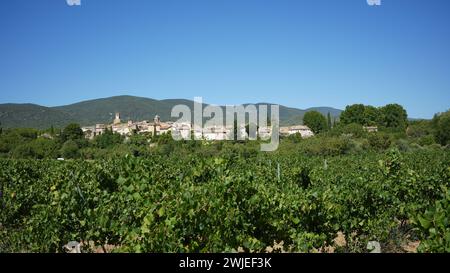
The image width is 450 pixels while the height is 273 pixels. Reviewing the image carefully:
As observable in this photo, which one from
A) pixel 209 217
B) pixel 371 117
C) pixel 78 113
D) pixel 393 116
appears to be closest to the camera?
pixel 209 217

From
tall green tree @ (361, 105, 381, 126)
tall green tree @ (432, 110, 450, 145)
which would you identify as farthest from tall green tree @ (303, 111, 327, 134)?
tall green tree @ (432, 110, 450, 145)

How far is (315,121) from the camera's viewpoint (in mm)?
82688

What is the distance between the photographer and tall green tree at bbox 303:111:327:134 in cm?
8106

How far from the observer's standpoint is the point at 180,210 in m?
4.71

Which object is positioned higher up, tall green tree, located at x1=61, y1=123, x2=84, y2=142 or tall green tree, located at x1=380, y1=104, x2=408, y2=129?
tall green tree, located at x1=380, y1=104, x2=408, y2=129

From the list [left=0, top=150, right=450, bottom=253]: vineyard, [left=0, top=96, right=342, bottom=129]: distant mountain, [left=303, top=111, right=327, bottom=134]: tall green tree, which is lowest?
[left=0, top=150, right=450, bottom=253]: vineyard

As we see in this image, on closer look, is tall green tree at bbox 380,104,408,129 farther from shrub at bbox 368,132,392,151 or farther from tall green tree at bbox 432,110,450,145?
shrub at bbox 368,132,392,151

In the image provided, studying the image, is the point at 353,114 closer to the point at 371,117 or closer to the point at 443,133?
the point at 371,117

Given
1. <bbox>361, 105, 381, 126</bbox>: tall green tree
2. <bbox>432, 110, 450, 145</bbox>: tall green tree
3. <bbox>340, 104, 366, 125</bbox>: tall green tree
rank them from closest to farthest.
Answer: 1. <bbox>432, 110, 450, 145</bbox>: tall green tree
2. <bbox>340, 104, 366, 125</bbox>: tall green tree
3. <bbox>361, 105, 381, 126</bbox>: tall green tree

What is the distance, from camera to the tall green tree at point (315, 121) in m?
81.1

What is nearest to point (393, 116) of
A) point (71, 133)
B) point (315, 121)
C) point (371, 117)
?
point (371, 117)
